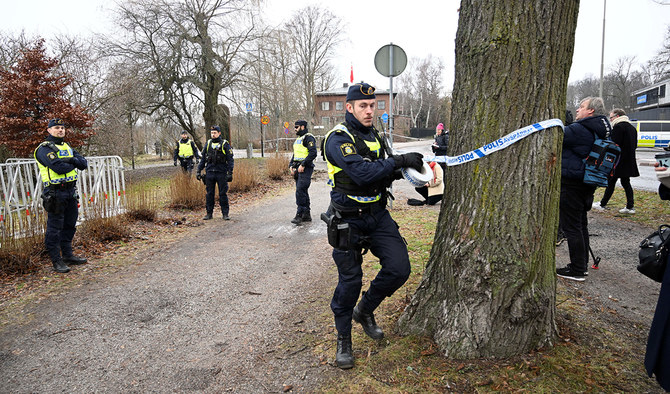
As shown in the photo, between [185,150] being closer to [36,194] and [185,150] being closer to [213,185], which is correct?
[213,185]

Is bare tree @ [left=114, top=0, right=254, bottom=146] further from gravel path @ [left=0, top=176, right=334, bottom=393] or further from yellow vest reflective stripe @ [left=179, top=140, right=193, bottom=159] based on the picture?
gravel path @ [left=0, top=176, right=334, bottom=393]

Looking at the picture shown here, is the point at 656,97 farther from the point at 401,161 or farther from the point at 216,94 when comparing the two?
the point at 401,161

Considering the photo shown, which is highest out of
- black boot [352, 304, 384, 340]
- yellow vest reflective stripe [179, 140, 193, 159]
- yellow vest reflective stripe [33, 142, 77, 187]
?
yellow vest reflective stripe [179, 140, 193, 159]

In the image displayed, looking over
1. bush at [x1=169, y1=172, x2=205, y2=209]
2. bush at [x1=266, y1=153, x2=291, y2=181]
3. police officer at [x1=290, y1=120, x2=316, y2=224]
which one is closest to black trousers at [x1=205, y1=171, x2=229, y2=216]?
bush at [x1=169, y1=172, x2=205, y2=209]

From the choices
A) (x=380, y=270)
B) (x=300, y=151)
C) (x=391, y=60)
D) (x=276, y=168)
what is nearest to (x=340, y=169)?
(x=380, y=270)

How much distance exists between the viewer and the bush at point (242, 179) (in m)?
12.0

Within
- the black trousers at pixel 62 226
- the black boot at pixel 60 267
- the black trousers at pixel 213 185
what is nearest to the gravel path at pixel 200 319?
the black boot at pixel 60 267

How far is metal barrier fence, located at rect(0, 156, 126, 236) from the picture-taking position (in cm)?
557

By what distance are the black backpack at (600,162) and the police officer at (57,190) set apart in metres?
6.39

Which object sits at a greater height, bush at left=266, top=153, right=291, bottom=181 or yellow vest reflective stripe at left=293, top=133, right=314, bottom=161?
yellow vest reflective stripe at left=293, top=133, right=314, bottom=161

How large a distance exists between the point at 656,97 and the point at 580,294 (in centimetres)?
5496

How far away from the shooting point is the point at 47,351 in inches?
130

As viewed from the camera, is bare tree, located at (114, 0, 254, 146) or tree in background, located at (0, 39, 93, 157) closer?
tree in background, located at (0, 39, 93, 157)

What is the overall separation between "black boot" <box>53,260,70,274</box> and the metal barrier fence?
696mm
